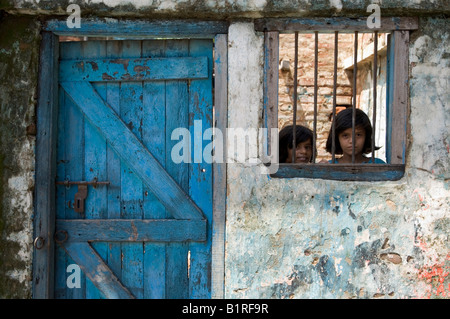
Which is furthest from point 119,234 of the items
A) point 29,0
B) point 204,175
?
point 29,0

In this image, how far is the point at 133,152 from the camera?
10.1 ft

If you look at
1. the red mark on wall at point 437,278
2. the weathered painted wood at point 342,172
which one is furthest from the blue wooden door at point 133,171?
the red mark on wall at point 437,278

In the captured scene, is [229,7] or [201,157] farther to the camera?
[201,157]

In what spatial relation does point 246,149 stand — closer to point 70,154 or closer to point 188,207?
point 188,207

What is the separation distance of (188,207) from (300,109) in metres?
4.12

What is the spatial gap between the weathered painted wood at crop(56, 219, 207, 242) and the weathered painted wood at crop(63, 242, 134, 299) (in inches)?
2.3

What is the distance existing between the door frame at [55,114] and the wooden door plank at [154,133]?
107 mm

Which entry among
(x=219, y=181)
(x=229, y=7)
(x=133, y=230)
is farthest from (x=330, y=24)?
(x=133, y=230)

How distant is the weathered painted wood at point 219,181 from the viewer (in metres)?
2.97

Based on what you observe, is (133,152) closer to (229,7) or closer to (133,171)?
(133,171)

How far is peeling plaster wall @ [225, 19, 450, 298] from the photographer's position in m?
2.94

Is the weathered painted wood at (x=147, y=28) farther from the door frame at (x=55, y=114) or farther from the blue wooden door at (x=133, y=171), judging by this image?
the blue wooden door at (x=133, y=171)

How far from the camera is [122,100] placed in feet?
10.2

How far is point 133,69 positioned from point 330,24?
4.18 feet
